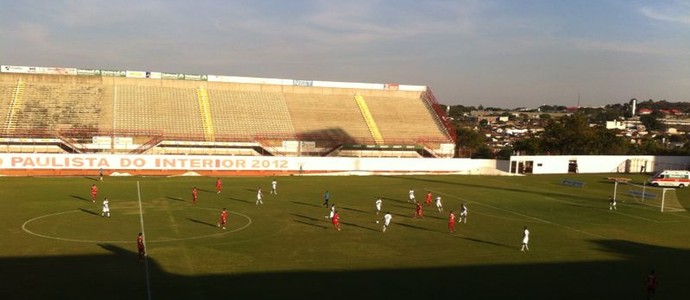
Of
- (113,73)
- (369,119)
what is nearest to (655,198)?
(369,119)

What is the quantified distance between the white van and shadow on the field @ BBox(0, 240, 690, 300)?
39.6m

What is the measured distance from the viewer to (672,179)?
208ft

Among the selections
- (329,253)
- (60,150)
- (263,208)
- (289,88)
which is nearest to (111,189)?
(263,208)

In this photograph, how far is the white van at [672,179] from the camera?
207 feet

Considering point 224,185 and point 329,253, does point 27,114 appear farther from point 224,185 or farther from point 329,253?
point 329,253

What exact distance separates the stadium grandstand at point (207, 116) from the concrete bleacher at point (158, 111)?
5.2 inches

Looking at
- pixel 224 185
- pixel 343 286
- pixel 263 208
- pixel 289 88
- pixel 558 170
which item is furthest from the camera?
pixel 289 88

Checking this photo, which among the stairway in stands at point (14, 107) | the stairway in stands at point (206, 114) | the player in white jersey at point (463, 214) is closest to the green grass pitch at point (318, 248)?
the player in white jersey at point (463, 214)

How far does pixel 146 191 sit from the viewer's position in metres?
47.5

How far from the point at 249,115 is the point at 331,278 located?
59944mm

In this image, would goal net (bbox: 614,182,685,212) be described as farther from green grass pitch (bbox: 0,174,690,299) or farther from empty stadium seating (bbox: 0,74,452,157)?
empty stadium seating (bbox: 0,74,452,157)

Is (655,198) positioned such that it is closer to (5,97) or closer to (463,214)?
(463,214)

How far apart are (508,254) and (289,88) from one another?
65775 millimetres

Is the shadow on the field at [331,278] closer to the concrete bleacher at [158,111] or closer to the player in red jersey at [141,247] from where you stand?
the player in red jersey at [141,247]
